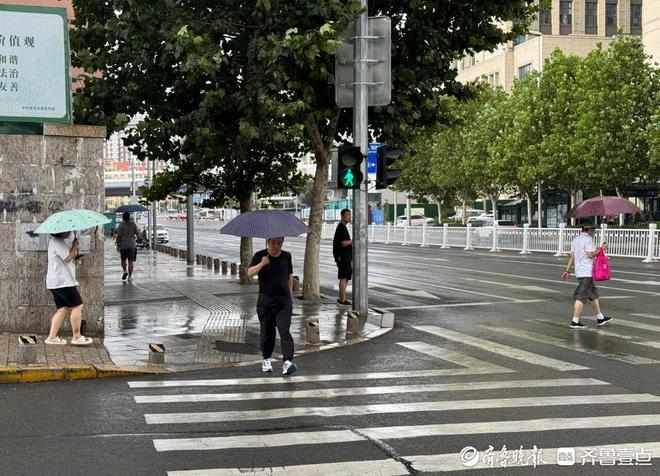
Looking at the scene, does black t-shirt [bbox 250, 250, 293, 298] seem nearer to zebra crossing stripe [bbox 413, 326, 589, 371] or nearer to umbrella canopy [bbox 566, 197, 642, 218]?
zebra crossing stripe [bbox 413, 326, 589, 371]

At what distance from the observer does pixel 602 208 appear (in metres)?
14.9

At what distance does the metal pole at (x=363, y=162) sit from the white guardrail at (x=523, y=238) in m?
20.1

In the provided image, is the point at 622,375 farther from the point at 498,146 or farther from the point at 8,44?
the point at 498,146

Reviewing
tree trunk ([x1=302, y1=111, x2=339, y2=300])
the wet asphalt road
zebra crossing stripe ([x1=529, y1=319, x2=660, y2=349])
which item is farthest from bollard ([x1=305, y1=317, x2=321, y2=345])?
tree trunk ([x1=302, y1=111, x2=339, y2=300])

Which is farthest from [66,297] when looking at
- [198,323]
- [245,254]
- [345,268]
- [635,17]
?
[635,17]

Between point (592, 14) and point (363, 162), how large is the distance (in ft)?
224

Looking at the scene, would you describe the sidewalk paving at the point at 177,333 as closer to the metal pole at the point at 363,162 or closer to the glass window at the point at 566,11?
the metal pole at the point at 363,162

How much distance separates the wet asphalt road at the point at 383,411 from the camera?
6.44m

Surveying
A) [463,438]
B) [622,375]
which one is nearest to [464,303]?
[622,375]

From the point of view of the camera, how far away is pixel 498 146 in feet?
177

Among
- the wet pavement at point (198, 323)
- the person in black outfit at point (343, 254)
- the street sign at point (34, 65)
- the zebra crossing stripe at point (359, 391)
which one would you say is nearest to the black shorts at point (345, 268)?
the person in black outfit at point (343, 254)

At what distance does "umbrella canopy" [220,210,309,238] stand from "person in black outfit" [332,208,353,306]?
24.2 ft

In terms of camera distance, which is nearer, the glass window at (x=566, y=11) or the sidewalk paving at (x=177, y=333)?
the sidewalk paving at (x=177, y=333)

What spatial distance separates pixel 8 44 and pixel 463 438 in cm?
932
